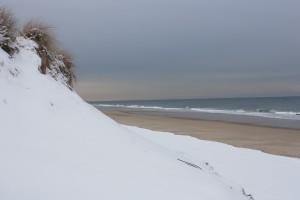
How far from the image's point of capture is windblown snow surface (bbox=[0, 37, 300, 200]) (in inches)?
96.7

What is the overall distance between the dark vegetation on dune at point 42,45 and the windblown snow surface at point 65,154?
5.3 inches

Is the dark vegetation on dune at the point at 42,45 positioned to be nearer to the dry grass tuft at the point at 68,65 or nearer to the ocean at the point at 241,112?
the dry grass tuft at the point at 68,65

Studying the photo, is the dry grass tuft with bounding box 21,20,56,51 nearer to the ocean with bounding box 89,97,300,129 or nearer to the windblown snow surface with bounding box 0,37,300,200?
the windblown snow surface with bounding box 0,37,300,200

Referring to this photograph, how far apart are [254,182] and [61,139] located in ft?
13.8

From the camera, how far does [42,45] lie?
15.3ft

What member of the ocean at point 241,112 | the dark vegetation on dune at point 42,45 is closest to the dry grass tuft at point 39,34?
the dark vegetation on dune at point 42,45

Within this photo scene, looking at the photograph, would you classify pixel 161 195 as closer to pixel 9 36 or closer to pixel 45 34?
pixel 9 36

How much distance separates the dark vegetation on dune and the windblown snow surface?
0.44 ft

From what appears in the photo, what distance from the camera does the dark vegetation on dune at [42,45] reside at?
398cm

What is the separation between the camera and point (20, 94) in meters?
3.42

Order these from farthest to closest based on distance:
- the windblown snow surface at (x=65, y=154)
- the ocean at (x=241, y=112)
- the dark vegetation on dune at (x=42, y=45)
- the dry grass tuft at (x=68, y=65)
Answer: the ocean at (x=241, y=112), the dry grass tuft at (x=68, y=65), the dark vegetation on dune at (x=42, y=45), the windblown snow surface at (x=65, y=154)

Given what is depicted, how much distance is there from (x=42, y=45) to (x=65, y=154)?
228 centimetres

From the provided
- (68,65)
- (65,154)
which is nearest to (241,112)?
(68,65)

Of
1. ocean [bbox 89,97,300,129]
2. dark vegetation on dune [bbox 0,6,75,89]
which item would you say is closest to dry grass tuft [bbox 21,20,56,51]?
dark vegetation on dune [bbox 0,6,75,89]
